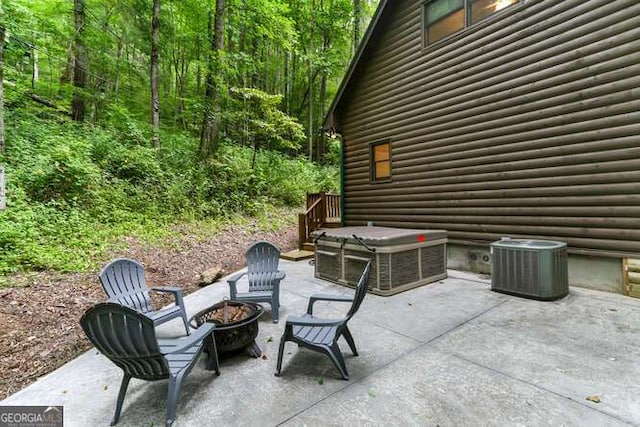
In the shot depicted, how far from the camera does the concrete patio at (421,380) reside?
2.01 m

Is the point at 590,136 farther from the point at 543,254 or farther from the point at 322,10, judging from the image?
the point at 322,10

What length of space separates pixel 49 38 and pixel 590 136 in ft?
46.5

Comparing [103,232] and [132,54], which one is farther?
[132,54]

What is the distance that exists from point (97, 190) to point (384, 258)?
7268 mm

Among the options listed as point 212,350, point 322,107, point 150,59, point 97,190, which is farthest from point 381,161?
point 322,107

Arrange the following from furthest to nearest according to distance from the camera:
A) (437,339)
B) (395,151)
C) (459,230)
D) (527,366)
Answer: (395,151) < (459,230) < (437,339) < (527,366)

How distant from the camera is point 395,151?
23.5 feet

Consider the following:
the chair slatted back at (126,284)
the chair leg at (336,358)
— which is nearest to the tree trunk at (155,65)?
the chair slatted back at (126,284)

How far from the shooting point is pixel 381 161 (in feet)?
25.2

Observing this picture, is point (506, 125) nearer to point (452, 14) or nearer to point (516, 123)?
point (516, 123)

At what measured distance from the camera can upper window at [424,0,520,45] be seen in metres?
5.58

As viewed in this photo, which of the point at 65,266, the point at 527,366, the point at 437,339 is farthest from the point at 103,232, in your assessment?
the point at 527,366

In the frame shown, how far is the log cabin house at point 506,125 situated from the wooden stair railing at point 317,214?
1090 millimetres

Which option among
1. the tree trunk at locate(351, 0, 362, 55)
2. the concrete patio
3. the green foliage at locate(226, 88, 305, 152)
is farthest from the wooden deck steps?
the tree trunk at locate(351, 0, 362, 55)
